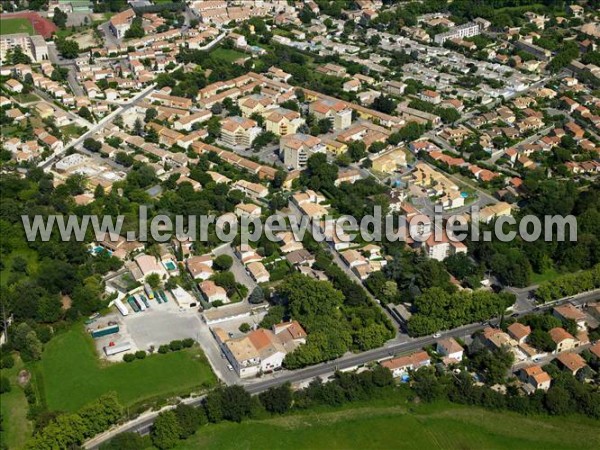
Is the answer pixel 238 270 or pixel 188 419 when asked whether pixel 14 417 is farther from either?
pixel 238 270

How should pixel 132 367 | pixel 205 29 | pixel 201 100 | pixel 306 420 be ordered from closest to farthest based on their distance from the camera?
pixel 306 420 < pixel 132 367 < pixel 201 100 < pixel 205 29

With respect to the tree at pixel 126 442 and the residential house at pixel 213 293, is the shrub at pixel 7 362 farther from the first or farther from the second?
the residential house at pixel 213 293

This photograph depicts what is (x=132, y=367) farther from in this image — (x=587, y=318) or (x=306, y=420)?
(x=587, y=318)

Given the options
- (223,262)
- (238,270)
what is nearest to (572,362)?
(238,270)

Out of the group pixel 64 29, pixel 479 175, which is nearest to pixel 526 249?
pixel 479 175

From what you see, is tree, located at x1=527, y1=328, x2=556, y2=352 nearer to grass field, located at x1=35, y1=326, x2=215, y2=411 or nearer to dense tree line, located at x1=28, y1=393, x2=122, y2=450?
grass field, located at x1=35, y1=326, x2=215, y2=411
